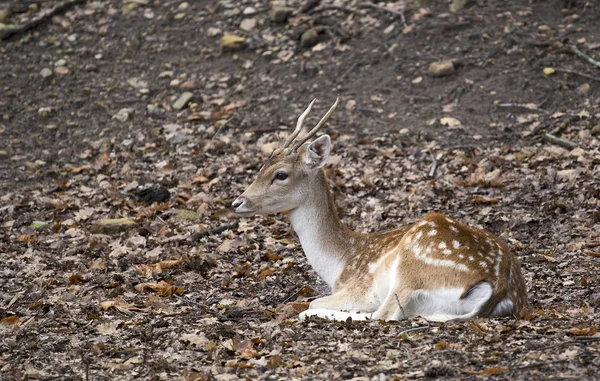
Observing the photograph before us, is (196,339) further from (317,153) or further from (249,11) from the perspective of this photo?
(249,11)

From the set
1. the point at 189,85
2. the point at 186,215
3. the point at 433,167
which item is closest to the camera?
the point at 186,215

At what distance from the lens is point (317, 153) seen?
630 centimetres

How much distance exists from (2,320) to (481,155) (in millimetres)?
5858

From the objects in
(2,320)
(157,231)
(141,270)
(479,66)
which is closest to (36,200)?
(157,231)

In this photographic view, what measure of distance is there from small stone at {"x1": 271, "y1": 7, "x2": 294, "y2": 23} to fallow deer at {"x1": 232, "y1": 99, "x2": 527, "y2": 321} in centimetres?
686

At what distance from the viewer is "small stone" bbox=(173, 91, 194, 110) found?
11.9m

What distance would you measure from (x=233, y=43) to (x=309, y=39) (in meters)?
1.19

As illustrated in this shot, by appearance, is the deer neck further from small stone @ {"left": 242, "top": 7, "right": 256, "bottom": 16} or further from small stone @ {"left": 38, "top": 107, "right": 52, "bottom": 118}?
small stone @ {"left": 242, "top": 7, "right": 256, "bottom": 16}

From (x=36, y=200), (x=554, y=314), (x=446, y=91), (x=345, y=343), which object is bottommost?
(x=446, y=91)

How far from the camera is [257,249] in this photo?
7559mm

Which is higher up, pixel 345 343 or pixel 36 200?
pixel 345 343

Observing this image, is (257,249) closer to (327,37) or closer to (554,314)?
(554,314)

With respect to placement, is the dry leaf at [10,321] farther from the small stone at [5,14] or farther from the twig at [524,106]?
the small stone at [5,14]

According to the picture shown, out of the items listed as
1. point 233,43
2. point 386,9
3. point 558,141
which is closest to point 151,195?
point 233,43
